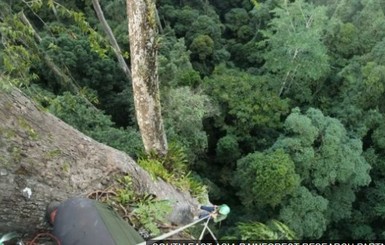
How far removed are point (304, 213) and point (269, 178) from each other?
1955 millimetres

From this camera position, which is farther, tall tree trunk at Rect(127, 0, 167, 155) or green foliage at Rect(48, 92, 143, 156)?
green foliage at Rect(48, 92, 143, 156)

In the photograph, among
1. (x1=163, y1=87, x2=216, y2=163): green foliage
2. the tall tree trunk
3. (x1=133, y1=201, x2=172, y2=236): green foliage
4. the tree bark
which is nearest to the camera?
the tree bark

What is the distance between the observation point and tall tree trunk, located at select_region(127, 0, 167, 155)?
4.73 metres

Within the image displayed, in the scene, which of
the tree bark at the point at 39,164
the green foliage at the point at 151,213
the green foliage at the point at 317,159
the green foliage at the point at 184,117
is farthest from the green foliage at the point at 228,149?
the green foliage at the point at 151,213

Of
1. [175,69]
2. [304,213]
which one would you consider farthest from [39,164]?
[304,213]

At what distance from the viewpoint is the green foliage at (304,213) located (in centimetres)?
1428

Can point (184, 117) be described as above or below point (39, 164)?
below

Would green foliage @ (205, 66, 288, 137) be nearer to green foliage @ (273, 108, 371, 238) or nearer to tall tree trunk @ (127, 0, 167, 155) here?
green foliage @ (273, 108, 371, 238)

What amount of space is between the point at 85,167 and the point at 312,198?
1217cm

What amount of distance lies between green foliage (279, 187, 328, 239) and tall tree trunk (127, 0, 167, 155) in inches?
386

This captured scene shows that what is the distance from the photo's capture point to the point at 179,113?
13.4 m

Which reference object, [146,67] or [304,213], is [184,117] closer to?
[304,213]

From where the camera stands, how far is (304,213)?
14609 millimetres

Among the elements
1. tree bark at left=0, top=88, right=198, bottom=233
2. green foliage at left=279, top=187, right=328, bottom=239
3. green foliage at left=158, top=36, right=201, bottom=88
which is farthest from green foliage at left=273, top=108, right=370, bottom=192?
tree bark at left=0, top=88, right=198, bottom=233
